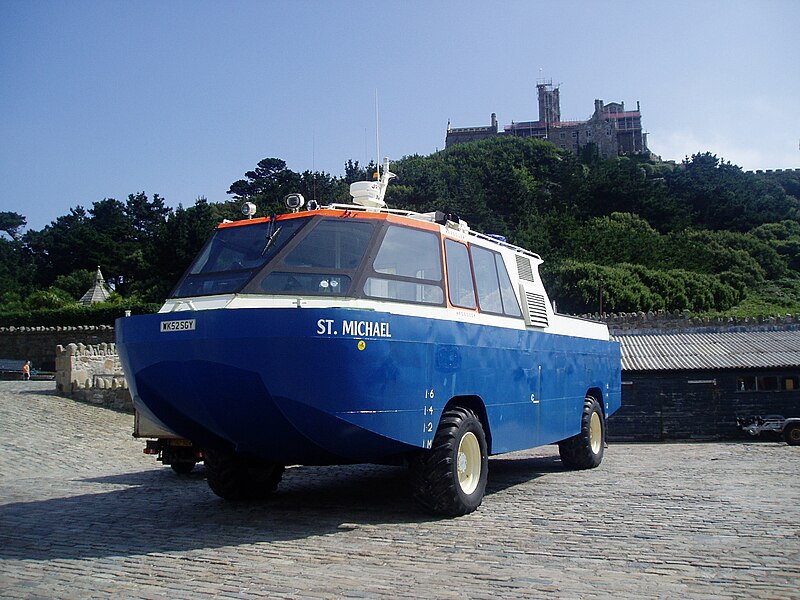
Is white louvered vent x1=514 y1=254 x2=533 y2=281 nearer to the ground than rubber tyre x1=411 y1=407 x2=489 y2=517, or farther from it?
farther from it

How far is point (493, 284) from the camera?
9.88 metres

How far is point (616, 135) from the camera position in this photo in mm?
175750

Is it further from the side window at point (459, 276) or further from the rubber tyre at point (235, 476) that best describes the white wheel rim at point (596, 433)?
the rubber tyre at point (235, 476)

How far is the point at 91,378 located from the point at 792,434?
21.9 meters

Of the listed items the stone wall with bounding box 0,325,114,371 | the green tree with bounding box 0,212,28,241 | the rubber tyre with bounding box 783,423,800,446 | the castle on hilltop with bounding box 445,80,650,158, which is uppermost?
the castle on hilltop with bounding box 445,80,650,158

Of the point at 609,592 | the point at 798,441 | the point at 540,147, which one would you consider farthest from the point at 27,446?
the point at 540,147

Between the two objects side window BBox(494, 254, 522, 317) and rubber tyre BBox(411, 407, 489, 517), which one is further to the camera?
side window BBox(494, 254, 522, 317)

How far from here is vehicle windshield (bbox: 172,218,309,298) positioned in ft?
26.2

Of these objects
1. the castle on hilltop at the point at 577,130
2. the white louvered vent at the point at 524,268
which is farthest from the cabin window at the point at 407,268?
the castle on hilltop at the point at 577,130

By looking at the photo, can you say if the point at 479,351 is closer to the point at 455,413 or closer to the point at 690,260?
the point at 455,413

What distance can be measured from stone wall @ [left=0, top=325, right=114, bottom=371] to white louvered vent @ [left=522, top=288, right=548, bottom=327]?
39651 mm

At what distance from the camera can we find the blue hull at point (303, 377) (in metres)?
6.99

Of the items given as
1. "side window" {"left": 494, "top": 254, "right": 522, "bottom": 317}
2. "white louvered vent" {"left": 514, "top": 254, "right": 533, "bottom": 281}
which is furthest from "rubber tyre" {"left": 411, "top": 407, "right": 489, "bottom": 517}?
"white louvered vent" {"left": 514, "top": 254, "right": 533, "bottom": 281}

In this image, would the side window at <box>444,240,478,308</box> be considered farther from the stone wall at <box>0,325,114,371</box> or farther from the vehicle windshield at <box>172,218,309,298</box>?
the stone wall at <box>0,325,114,371</box>
